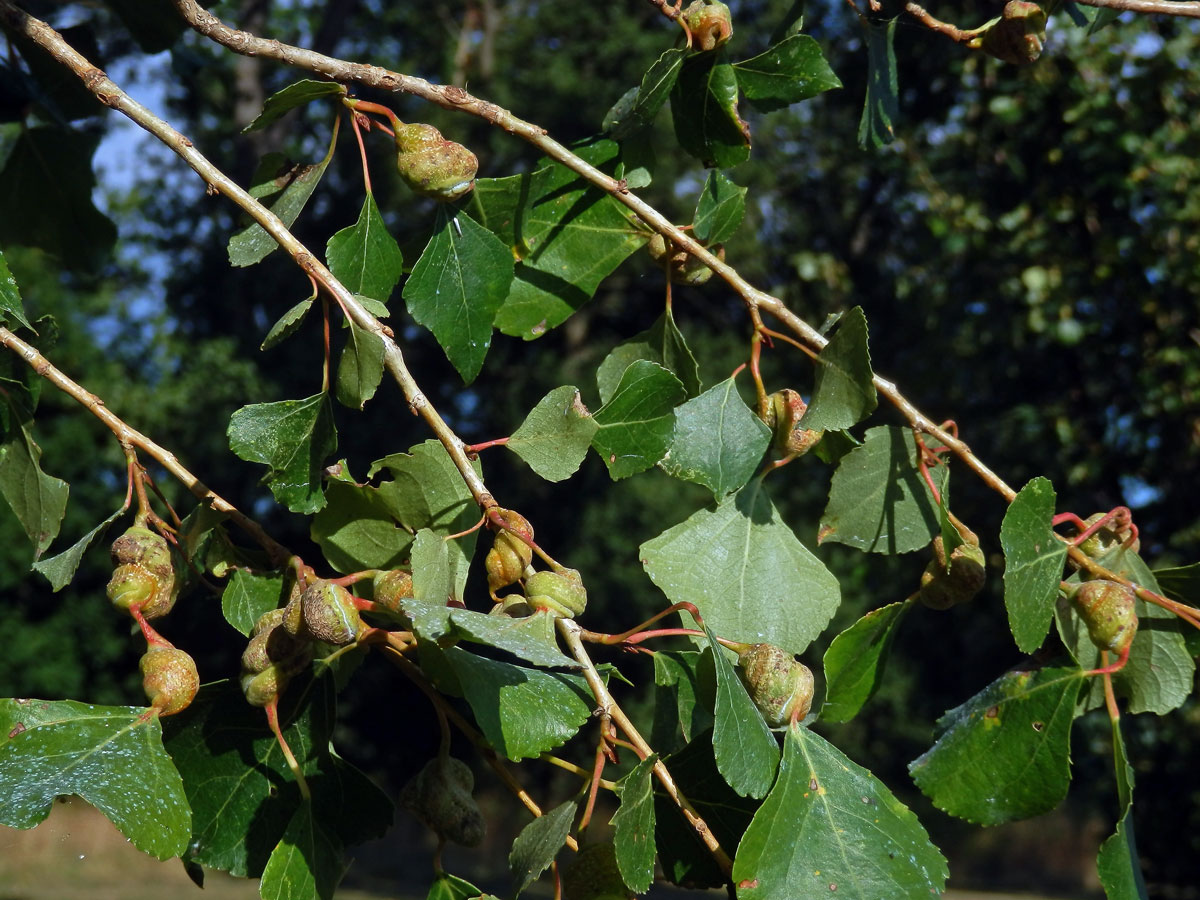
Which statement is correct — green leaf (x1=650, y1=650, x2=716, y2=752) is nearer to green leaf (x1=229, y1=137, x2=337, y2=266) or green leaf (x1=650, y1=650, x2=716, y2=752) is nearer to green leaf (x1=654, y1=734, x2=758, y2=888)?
green leaf (x1=654, y1=734, x2=758, y2=888)

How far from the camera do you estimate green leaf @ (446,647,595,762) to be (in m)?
0.48

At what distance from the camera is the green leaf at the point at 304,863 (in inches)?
21.5

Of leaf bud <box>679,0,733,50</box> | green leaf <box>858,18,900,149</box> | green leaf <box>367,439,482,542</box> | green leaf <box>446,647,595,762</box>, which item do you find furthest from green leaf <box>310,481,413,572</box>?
green leaf <box>858,18,900,149</box>

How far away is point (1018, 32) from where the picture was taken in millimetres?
703

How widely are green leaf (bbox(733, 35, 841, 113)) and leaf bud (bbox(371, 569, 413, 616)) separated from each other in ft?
1.20

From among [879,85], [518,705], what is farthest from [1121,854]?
[879,85]

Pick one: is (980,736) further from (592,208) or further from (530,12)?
(530,12)

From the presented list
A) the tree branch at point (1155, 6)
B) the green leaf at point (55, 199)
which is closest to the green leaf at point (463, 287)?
the tree branch at point (1155, 6)

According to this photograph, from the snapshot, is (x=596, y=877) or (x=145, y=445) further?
(x=145, y=445)

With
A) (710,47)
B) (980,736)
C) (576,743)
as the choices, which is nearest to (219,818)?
(980,736)

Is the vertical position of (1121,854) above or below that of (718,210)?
below

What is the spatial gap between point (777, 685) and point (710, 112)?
1.15 feet

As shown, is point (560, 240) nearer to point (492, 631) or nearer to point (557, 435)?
point (557, 435)

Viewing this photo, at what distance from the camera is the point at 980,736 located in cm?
58
